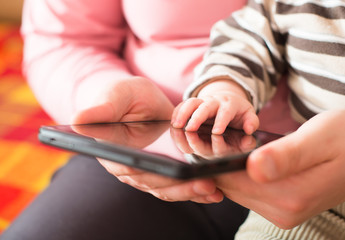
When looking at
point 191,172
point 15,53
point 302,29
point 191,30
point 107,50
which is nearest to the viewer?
point 191,172

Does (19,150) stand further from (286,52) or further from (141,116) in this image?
(286,52)

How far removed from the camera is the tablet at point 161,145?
27 cm

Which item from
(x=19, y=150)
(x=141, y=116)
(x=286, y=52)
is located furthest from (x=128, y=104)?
(x=19, y=150)

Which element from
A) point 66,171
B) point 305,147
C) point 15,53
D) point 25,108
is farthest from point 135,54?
point 15,53

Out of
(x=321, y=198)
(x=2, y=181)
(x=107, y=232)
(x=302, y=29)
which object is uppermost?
(x=302, y=29)

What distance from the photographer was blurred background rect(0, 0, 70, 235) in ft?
2.60

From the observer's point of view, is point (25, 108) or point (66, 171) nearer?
point (66, 171)

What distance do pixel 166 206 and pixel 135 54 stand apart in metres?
0.27

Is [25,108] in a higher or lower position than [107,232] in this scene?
lower

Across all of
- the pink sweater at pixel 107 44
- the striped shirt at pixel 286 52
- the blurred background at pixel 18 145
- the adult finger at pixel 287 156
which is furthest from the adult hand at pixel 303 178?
the blurred background at pixel 18 145

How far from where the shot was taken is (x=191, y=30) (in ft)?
1.96

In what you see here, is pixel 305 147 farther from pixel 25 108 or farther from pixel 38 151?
pixel 25 108

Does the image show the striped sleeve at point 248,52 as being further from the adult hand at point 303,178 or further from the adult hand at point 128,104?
the adult hand at point 303,178

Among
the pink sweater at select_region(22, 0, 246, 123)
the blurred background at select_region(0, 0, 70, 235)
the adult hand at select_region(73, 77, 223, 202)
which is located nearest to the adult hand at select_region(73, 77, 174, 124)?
the adult hand at select_region(73, 77, 223, 202)
